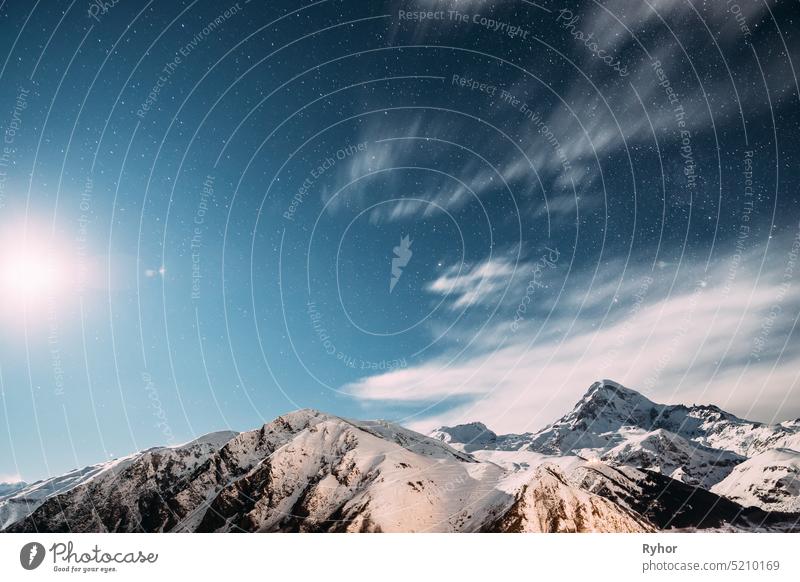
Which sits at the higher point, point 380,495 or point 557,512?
point 557,512

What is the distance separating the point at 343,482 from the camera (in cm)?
13938

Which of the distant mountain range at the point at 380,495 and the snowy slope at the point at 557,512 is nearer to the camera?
the snowy slope at the point at 557,512

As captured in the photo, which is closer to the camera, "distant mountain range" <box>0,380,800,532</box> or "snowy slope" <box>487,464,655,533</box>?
"snowy slope" <box>487,464,655,533</box>
